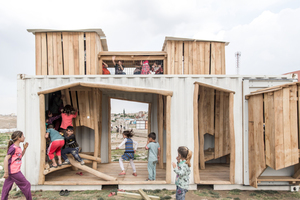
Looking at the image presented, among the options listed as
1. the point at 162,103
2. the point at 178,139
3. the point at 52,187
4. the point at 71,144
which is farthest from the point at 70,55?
the point at 178,139

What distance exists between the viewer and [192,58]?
879 cm

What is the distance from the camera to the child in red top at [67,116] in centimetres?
744

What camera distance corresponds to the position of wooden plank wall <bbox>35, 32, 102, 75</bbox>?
830cm

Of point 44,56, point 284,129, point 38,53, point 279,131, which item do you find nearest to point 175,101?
point 279,131

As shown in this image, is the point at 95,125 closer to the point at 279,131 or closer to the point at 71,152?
the point at 71,152

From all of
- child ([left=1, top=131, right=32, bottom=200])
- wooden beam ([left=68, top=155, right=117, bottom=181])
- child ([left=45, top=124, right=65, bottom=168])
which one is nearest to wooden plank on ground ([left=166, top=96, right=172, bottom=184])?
wooden beam ([left=68, top=155, right=117, bottom=181])

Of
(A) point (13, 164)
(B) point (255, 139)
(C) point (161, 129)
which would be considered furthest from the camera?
(C) point (161, 129)

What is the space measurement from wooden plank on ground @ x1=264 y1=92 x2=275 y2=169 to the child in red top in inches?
252

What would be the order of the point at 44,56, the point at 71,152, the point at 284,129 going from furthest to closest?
the point at 44,56 < the point at 71,152 < the point at 284,129

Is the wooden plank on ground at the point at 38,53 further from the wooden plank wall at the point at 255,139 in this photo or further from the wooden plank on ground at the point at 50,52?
the wooden plank wall at the point at 255,139

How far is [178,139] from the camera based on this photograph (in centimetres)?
645

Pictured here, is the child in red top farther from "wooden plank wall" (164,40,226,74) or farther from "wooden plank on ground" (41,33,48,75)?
"wooden plank wall" (164,40,226,74)

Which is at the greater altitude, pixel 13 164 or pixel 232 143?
pixel 232 143

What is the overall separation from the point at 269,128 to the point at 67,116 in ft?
21.7
